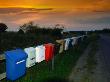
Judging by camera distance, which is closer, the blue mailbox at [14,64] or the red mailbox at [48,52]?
the blue mailbox at [14,64]

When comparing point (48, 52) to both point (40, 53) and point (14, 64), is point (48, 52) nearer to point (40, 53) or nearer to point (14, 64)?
point (40, 53)

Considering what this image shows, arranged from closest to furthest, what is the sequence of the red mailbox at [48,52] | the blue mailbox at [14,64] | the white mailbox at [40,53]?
the blue mailbox at [14,64], the white mailbox at [40,53], the red mailbox at [48,52]

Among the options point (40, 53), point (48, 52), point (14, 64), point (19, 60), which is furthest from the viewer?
point (48, 52)

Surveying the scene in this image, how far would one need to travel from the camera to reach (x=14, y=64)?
11812 millimetres

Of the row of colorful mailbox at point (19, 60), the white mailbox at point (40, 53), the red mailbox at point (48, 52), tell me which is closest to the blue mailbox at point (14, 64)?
the row of colorful mailbox at point (19, 60)

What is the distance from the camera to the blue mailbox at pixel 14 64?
11.7m

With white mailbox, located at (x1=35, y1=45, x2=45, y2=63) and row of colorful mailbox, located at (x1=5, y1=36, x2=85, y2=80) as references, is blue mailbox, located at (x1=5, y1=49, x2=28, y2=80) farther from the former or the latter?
white mailbox, located at (x1=35, y1=45, x2=45, y2=63)

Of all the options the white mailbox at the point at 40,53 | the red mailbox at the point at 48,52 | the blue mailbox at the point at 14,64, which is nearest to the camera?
the blue mailbox at the point at 14,64

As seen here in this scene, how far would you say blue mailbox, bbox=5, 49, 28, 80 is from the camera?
38.5ft

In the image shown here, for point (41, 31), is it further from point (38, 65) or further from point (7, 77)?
point (7, 77)

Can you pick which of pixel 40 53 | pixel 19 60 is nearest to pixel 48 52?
pixel 40 53

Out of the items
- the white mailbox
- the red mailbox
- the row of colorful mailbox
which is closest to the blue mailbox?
the row of colorful mailbox

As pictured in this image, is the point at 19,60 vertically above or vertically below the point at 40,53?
above

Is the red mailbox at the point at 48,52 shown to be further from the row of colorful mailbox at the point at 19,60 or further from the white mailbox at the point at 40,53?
the row of colorful mailbox at the point at 19,60
